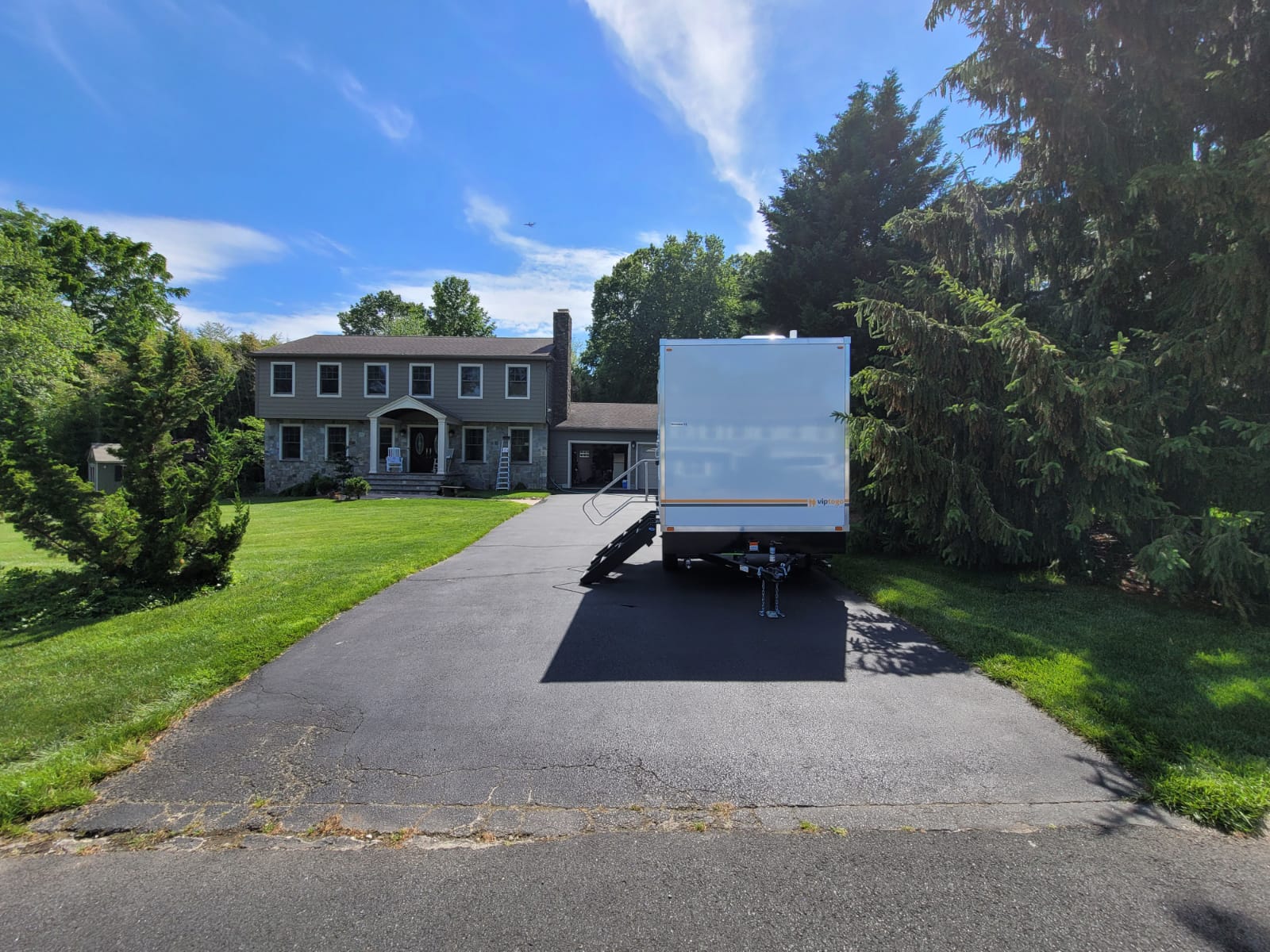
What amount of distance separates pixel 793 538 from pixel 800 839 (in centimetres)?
467

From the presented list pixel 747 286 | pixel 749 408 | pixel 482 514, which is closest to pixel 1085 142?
pixel 749 408

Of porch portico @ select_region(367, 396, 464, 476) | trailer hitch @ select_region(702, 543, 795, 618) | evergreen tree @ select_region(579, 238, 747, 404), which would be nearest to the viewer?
trailer hitch @ select_region(702, 543, 795, 618)

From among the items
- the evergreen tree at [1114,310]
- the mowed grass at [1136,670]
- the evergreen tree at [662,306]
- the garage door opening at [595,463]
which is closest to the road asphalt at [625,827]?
the mowed grass at [1136,670]

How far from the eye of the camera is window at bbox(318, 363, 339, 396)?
26875 millimetres

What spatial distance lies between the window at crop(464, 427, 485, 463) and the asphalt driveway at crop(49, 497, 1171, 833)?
21.7 m

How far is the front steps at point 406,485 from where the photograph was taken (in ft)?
79.9

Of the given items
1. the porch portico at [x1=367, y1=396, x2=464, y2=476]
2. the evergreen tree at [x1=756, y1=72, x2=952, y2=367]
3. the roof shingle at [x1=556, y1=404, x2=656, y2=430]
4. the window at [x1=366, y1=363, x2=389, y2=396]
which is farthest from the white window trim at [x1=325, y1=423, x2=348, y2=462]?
the evergreen tree at [x1=756, y1=72, x2=952, y2=367]

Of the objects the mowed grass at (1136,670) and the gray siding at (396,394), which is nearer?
the mowed grass at (1136,670)

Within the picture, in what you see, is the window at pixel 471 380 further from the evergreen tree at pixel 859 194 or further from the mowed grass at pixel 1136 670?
the mowed grass at pixel 1136 670

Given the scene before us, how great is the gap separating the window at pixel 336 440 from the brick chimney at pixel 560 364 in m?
8.91

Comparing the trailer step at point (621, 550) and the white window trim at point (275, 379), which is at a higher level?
the white window trim at point (275, 379)

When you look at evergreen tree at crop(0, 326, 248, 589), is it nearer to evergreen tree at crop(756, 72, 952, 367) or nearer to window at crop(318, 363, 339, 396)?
evergreen tree at crop(756, 72, 952, 367)

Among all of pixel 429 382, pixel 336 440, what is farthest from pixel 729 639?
pixel 336 440

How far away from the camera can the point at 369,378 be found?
88.5 feet
